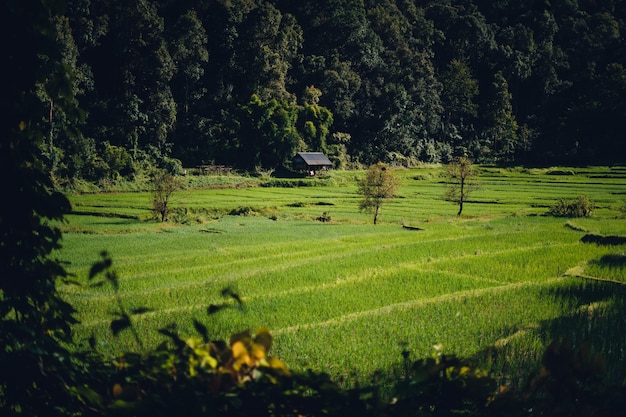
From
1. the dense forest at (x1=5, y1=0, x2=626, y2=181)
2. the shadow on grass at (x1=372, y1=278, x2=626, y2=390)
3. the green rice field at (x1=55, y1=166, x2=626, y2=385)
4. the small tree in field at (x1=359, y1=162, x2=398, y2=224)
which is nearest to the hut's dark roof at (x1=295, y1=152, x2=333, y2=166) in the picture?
the dense forest at (x1=5, y1=0, x2=626, y2=181)

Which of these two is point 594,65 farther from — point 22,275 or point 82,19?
point 22,275

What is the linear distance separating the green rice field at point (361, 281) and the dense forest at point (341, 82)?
14.0m

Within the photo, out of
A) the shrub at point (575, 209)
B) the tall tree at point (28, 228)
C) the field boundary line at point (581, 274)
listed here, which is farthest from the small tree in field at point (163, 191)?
the tall tree at point (28, 228)

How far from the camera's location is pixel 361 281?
36.2ft

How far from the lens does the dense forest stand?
146ft

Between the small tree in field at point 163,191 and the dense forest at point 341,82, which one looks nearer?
the small tree in field at point 163,191

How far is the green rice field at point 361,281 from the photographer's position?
6.48 meters

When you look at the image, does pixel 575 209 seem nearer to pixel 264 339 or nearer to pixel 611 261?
pixel 611 261

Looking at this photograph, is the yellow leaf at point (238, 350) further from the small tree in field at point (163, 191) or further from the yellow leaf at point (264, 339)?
the small tree in field at point (163, 191)

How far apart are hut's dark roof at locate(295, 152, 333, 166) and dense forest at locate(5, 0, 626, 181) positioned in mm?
1443

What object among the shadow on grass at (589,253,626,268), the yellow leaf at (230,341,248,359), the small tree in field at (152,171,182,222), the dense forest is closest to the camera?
the yellow leaf at (230,341,248,359)

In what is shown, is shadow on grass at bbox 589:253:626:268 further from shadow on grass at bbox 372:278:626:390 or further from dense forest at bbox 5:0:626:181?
dense forest at bbox 5:0:626:181

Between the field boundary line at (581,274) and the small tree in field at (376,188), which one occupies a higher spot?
the small tree in field at (376,188)

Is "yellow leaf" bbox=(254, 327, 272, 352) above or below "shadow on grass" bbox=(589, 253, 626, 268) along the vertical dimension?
above
